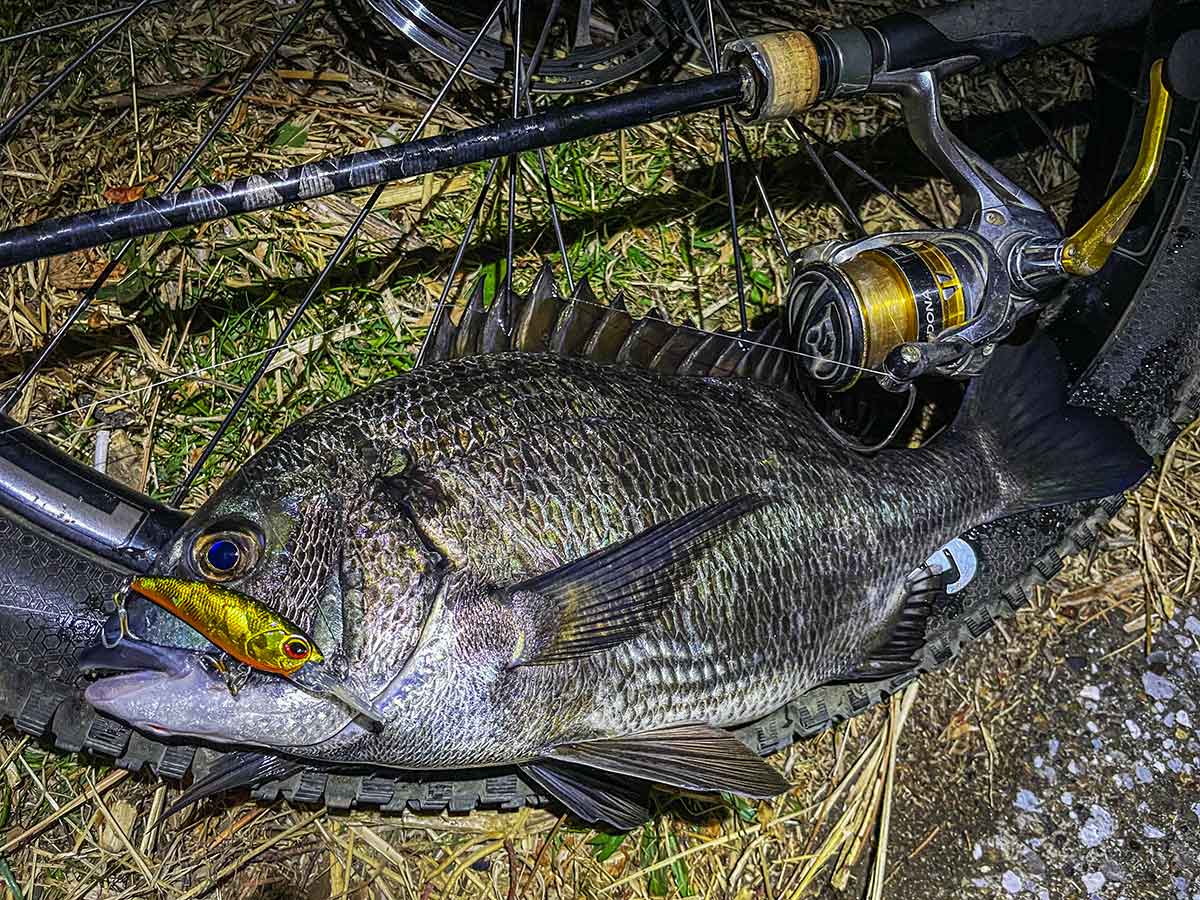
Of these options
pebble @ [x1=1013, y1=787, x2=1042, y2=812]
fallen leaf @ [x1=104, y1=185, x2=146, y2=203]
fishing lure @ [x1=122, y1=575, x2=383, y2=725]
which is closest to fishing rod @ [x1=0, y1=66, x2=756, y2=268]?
fishing lure @ [x1=122, y1=575, x2=383, y2=725]

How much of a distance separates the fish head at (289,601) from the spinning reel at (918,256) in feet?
3.13

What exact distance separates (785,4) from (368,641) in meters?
2.32

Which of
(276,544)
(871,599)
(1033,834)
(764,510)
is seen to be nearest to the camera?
(276,544)

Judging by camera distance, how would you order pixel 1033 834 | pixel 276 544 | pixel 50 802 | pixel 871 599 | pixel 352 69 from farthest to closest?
pixel 352 69, pixel 1033 834, pixel 50 802, pixel 871 599, pixel 276 544

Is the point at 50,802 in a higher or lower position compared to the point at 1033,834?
lower

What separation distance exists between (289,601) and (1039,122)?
241 centimetres

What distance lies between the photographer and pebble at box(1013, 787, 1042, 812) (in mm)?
2635

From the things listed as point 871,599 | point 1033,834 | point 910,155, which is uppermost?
point 910,155

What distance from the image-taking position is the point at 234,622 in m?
1.58

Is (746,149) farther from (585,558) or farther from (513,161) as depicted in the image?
(585,558)

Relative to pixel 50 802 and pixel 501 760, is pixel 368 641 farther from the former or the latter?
A: pixel 50 802

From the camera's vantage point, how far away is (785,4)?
10.0 feet

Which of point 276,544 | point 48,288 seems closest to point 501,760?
point 276,544

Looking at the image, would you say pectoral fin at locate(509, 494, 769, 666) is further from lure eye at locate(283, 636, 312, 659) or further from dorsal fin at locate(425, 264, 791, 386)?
dorsal fin at locate(425, 264, 791, 386)
